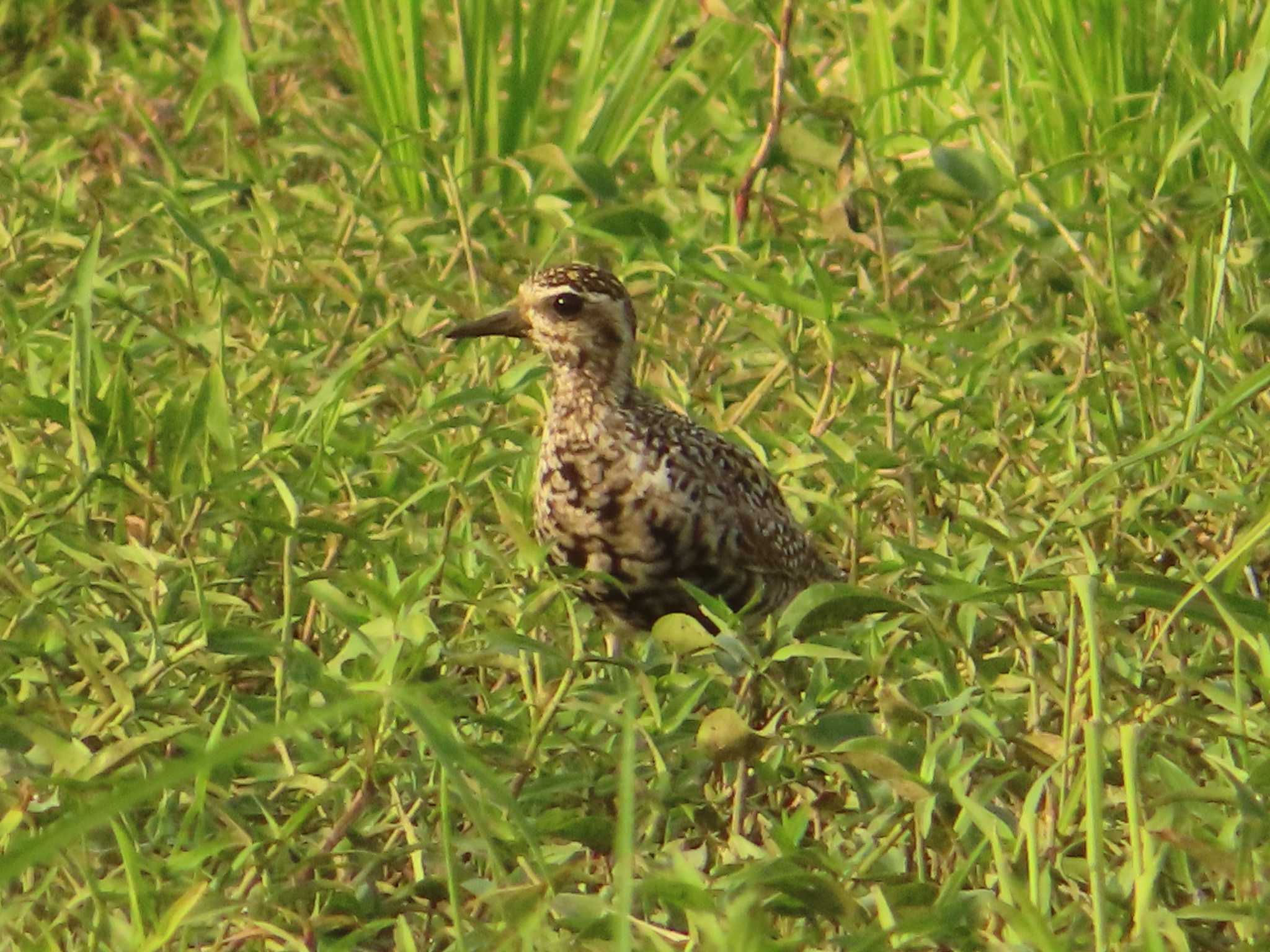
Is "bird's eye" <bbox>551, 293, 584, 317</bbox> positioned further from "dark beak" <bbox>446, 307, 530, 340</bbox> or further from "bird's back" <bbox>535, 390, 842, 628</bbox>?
"bird's back" <bbox>535, 390, 842, 628</bbox>

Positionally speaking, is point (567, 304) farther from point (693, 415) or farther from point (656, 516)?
point (656, 516)

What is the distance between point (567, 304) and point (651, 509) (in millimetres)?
671

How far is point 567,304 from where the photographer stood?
5.60 m

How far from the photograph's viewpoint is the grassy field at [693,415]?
11.8 ft

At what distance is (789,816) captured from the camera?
405 cm

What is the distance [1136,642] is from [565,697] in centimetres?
108

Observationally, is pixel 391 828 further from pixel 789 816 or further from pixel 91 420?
pixel 91 420

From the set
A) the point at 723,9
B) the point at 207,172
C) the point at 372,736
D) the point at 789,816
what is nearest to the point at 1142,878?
the point at 789,816

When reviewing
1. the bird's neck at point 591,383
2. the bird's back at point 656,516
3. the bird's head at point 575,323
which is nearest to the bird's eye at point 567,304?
the bird's head at point 575,323

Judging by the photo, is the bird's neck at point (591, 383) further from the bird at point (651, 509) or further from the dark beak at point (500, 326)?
the dark beak at point (500, 326)

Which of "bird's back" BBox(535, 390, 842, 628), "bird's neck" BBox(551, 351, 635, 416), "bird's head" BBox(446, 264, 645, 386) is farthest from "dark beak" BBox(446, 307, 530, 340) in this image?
"bird's back" BBox(535, 390, 842, 628)

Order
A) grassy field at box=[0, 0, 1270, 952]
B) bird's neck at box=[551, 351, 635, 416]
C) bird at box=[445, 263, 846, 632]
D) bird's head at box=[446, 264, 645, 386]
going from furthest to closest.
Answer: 1. bird's head at box=[446, 264, 645, 386]
2. bird's neck at box=[551, 351, 635, 416]
3. bird at box=[445, 263, 846, 632]
4. grassy field at box=[0, 0, 1270, 952]

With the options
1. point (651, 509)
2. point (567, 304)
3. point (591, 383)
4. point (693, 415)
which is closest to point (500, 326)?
point (567, 304)

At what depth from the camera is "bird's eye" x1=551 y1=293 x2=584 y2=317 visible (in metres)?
5.59
